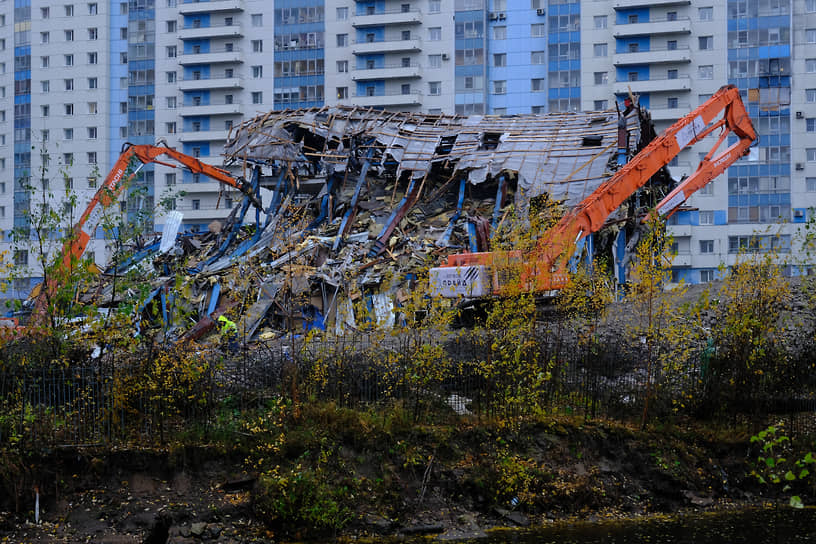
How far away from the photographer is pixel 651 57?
56312 millimetres

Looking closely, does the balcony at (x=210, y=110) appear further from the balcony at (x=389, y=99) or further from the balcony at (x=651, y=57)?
the balcony at (x=651, y=57)

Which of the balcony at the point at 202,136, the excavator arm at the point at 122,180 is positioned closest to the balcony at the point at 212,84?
the balcony at the point at 202,136

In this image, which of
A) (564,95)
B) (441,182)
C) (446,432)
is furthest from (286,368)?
(564,95)

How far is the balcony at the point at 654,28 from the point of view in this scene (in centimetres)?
5584

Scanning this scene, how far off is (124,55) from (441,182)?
143ft

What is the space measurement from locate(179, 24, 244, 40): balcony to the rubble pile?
30.8 meters

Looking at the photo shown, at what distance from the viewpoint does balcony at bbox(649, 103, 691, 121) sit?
2200 inches

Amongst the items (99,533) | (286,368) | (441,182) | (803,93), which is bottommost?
(99,533)

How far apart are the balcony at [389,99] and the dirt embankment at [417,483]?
142ft

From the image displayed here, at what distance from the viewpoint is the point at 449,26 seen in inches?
2328

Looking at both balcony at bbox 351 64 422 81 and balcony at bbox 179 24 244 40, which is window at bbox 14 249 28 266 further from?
balcony at bbox 351 64 422 81

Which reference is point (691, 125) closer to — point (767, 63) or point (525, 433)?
point (525, 433)

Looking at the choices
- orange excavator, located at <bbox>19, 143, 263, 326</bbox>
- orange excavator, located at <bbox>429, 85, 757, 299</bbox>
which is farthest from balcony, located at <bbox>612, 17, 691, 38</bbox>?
orange excavator, located at <bbox>19, 143, 263, 326</bbox>

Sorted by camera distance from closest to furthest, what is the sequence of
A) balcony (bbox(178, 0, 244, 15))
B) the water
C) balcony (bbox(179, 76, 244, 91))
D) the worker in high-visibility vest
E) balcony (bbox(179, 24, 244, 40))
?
the water → the worker in high-visibility vest → balcony (bbox(178, 0, 244, 15)) → balcony (bbox(179, 24, 244, 40)) → balcony (bbox(179, 76, 244, 91))
